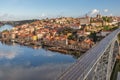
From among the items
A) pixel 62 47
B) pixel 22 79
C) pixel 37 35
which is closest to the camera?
pixel 22 79

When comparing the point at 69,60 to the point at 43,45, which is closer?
the point at 69,60

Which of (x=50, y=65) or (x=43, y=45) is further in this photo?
(x=43, y=45)

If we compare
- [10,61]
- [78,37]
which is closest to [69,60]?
[10,61]

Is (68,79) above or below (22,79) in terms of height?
above

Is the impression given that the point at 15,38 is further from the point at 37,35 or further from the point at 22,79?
the point at 22,79

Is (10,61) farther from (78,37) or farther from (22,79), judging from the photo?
(78,37)

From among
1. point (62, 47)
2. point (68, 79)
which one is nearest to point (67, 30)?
point (62, 47)

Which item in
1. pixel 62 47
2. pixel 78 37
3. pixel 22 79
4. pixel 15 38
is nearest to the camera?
pixel 22 79

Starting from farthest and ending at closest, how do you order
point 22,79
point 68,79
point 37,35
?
point 37,35 < point 22,79 < point 68,79

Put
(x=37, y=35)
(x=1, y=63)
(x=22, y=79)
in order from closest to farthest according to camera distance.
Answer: (x=22, y=79) < (x=1, y=63) < (x=37, y=35)
